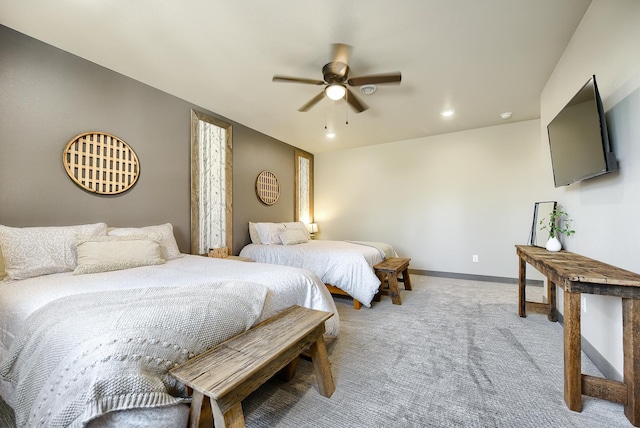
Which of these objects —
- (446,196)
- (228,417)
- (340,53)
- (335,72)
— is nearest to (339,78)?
(335,72)

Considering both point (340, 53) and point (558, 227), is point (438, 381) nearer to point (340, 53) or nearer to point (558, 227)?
point (558, 227)

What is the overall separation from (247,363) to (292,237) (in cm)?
302

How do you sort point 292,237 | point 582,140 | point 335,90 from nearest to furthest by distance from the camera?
point 582,140 → point 335,90 → point 292,237

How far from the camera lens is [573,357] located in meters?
1.40

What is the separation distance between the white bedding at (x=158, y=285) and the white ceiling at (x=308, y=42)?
1.92 m

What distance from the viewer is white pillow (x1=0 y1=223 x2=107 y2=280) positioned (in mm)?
1731

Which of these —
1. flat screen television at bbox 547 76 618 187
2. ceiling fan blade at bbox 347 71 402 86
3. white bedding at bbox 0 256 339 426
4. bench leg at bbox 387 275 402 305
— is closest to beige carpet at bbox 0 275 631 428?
bench leg at bbox 387 275 402 305

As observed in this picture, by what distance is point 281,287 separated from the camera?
174 cm

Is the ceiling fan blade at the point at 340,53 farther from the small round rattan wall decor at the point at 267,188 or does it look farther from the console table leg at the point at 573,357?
the small round rattan wall decor at the point at 267,188

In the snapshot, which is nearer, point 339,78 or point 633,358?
point 633,358

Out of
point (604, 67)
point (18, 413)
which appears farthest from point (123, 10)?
point (604, 67)

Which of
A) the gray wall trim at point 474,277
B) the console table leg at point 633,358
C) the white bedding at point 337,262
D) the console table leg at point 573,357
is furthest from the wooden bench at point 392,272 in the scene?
the console table leg at point 633,358

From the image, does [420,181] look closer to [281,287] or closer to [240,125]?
[240,125]

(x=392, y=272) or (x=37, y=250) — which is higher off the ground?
(x=37, y=250)
